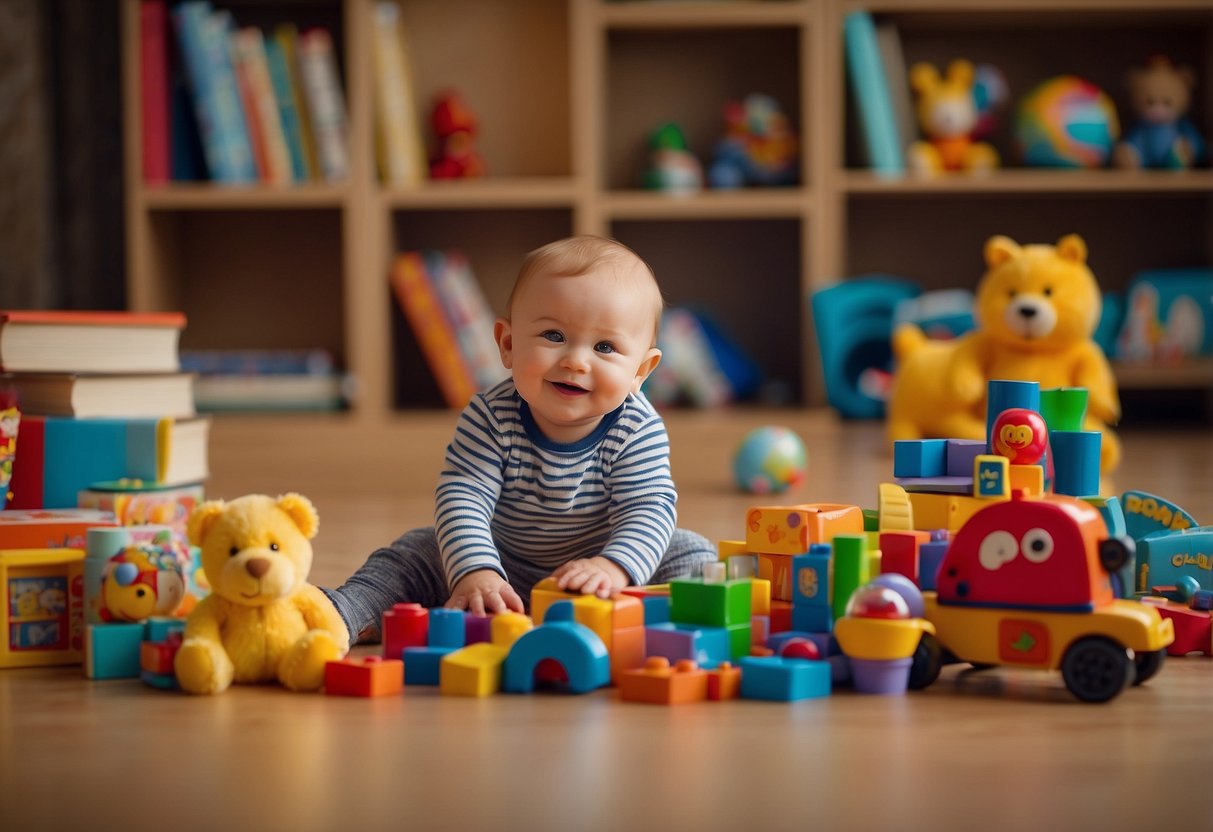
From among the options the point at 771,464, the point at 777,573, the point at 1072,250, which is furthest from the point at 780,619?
the point at 1072,250

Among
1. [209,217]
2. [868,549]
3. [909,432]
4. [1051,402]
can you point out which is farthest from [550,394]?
[209,217]

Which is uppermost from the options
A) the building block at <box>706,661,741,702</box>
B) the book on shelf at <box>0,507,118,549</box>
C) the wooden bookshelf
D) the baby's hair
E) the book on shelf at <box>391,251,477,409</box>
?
the wooden bookshelf

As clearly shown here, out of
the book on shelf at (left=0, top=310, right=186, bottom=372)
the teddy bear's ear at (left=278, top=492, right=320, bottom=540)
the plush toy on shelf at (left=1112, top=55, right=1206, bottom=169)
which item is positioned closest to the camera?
the teddy bear's ear at (left=278, top=492, right=320, bottom=540)

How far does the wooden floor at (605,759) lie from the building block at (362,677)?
2 centimetres

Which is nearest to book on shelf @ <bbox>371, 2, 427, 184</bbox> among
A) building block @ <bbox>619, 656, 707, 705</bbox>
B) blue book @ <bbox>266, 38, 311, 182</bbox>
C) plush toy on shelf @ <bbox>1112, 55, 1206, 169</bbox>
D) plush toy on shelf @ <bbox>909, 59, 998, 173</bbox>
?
blue book @ <bbox>266, 38, 311, 182</bbox>

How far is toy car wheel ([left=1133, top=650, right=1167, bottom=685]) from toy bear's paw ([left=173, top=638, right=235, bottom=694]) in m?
0.57

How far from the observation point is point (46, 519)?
3.78 feet

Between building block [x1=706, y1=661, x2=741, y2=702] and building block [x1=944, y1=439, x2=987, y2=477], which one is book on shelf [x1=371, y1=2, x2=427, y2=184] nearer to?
building block [x1=944, y1=439, x2=987, y2=477]

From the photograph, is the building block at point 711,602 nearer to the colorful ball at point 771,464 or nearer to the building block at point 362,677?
the building block at point 362,677

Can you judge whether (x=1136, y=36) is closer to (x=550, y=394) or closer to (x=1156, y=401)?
(x=1156, y=401)

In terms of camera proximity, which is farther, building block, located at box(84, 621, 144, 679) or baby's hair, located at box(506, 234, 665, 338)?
baby's hair, located at box(506, 234, 665, 338)

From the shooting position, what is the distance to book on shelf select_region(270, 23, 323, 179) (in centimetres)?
273

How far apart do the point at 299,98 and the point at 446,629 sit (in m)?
1.98

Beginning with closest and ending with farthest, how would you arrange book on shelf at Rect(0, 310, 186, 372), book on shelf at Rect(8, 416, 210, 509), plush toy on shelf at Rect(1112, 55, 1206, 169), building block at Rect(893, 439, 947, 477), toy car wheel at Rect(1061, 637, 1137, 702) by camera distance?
toy car wheel at Rect(1061, 637, 1137, 702), building block at Rect(893, 439, 947, 477), book on shelf at Rect(8, 416, 210, 509), book on shelf at Rect(0, 310, 186, 372), plush toy on shelf at Rect(1112, 55, 1206, 169)
